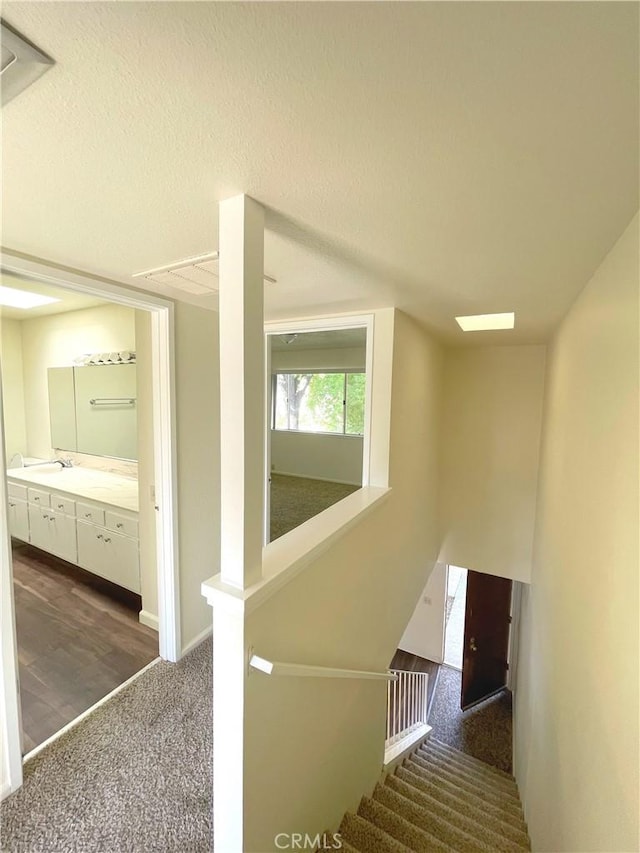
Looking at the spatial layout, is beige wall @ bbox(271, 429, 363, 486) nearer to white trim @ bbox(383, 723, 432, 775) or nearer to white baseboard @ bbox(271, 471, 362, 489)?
white baseboard @ bbox(271, 471, 362, 489)

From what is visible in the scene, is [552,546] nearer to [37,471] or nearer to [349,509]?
[349,509]

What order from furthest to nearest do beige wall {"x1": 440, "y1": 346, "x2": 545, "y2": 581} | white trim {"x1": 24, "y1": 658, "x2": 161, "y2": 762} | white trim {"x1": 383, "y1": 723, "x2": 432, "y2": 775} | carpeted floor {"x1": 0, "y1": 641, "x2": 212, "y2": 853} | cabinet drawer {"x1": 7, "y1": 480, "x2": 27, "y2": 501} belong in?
beige wall {"x1": 440, "y1": 346, "x2": 545, "y2": 581}
cabinet drawer {"x1": 7, "y1": 480, "x2": 27, "y2": 501}
white trim {"x1": 383, "y1": 723, "x2": 432, "y2": 775}
white trim {"x1": 24, "y1": 658, "x2": 161, "y2": 762}
carpeted floor {"x1": 0, "y1": 641, "x2": 212, "y2": 853}

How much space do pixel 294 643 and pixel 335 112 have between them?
5.58ft

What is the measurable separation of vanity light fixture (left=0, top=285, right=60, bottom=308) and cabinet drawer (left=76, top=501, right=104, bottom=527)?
72.3 inches

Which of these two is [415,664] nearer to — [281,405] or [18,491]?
[281,405]

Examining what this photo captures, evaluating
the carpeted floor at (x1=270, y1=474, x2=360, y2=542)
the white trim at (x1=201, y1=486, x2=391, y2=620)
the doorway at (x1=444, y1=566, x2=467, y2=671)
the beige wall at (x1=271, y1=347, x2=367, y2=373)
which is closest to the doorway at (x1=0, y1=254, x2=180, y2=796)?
the white trim at (x1=201, y1=486, x2=391, y2=620)

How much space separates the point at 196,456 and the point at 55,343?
278cm

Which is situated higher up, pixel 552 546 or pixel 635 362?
pixel 635 362

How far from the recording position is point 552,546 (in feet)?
7.79

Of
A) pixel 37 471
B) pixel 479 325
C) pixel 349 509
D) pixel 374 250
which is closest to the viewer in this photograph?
pixel 374 250

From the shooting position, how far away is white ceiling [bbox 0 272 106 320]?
2814mm

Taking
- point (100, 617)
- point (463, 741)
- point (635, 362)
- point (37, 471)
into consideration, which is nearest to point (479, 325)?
point (635, 362)

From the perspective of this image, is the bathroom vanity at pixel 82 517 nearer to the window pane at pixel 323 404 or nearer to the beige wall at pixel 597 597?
the beige wall at pixel 597 597

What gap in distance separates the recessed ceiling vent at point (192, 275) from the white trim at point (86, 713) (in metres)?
2.35
